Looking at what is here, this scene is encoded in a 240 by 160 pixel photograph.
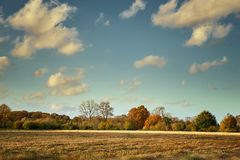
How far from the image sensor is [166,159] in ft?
95.5

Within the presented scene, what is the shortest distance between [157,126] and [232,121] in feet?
70.7

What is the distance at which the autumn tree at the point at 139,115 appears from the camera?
128m

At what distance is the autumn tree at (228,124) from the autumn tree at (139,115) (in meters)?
35.6

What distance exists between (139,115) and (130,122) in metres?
14.1

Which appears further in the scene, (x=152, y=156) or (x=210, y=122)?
(x=210, y=122)

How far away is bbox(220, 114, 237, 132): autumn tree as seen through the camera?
9401 centimetres

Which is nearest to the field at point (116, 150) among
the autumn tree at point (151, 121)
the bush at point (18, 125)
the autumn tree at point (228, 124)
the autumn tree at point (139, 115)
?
the autumn tree at point (228, 124)

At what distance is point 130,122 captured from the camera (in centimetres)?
11669

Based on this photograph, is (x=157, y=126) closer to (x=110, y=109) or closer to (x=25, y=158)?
(x=110, y=109)

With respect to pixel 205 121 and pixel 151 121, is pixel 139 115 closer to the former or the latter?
pixel 151 121

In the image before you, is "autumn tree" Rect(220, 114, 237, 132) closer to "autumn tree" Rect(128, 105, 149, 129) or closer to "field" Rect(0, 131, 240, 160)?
"autumn tree" Rect(128, 105, 149, 129)

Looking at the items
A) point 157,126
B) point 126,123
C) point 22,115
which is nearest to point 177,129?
point 157,126

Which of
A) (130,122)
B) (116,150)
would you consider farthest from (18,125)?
(116,150)

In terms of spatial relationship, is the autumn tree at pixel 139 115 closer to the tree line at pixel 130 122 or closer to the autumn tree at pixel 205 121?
the tree line at pixel 130 122
